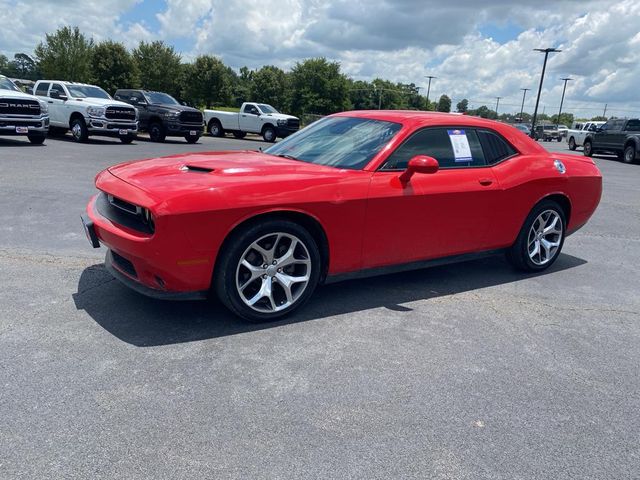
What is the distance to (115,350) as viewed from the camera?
10.9 ft

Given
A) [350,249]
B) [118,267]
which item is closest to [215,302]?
[118,267]

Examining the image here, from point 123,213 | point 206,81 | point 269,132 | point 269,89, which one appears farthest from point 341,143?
point 269,89

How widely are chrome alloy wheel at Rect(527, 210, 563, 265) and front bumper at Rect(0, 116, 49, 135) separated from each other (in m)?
14.4

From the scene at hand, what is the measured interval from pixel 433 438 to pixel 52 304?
2.92 meters

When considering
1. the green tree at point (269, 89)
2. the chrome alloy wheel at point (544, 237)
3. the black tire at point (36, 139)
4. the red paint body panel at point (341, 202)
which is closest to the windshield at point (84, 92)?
the black tire at point (36, 139)

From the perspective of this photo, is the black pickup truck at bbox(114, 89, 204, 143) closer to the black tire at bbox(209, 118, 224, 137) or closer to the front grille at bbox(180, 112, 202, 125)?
the front grille at bbox(180, 112, 202, 125)

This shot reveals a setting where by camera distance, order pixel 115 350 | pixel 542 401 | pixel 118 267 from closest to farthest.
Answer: pixel 542 401, pixel 115 350, pixel 118 267

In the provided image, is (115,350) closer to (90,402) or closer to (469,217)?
(90,402)

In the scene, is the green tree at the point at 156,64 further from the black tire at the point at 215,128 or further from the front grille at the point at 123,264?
the front grille at the point at 123,264

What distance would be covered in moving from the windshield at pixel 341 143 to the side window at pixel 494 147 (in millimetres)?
1005

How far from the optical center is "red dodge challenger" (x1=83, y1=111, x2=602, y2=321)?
11.5 feet

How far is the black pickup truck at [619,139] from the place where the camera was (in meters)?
23.3

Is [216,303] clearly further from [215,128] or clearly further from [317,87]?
[317,87]

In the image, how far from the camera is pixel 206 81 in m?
47.6
